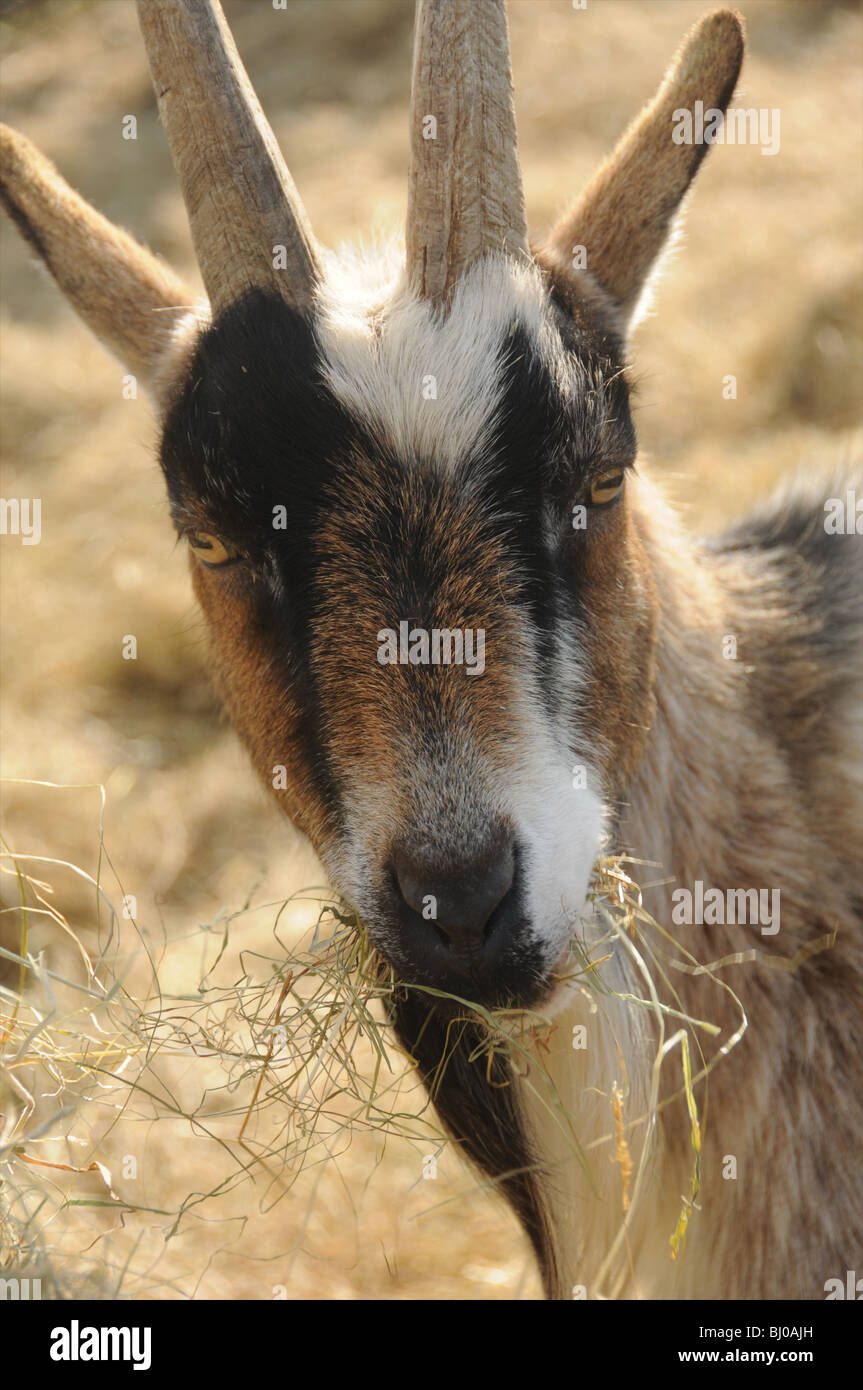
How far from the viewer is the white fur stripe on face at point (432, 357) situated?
8.39 ft

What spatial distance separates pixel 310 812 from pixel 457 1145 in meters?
1.06

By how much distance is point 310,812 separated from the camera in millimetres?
2830

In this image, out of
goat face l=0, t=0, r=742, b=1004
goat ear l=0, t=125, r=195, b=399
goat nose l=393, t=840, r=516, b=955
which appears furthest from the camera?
goat ear l=0, t=125, r=195, b=399

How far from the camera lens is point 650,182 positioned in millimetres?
3072

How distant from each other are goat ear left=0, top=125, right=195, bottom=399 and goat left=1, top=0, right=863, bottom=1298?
0.01m

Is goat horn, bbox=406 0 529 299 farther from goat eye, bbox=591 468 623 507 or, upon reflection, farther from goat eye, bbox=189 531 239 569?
goat eye, bbox=189 531 239 569

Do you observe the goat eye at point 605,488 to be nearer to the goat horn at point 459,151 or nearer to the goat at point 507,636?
the goat at point 507,636

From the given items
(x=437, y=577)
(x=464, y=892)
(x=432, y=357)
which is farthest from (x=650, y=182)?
(x=464, y=892)

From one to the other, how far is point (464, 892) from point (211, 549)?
3.34ft

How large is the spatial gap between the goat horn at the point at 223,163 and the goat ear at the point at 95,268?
1.31 ft

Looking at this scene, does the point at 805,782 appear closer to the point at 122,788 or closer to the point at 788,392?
the point at 122,788

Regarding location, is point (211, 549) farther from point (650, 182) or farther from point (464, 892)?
point (650, 182)

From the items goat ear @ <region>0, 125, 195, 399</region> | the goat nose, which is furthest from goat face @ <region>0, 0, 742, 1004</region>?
goat ear @ <region>0, 125, 195, 399</region>

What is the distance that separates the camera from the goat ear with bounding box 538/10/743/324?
3.06 meters
